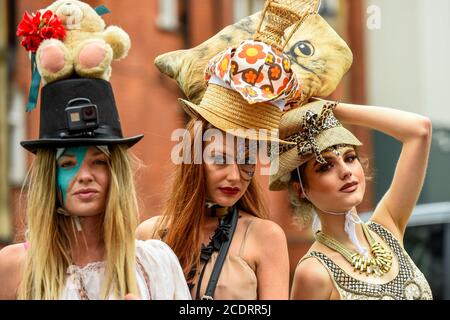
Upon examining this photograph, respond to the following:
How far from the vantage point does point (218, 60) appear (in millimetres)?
3344

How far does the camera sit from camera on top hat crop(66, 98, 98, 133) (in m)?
3.04

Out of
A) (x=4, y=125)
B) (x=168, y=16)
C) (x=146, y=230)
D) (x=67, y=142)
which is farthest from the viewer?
(x=168, y=16)

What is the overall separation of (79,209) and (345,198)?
36.4 inches

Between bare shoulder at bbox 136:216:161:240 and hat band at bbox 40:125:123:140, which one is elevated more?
hat band at bbox 40:125:123:140

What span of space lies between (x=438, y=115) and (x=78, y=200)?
26.1 ft

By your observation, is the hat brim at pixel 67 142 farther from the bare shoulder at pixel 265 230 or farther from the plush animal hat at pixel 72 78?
the bare shoulder at pixel 265 230

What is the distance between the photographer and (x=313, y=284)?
3318mm

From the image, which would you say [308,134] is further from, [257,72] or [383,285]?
[383,285]

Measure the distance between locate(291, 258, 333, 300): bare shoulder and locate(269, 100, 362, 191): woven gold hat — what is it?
36 centimetres

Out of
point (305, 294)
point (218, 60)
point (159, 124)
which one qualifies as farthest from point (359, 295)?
point (159, 124)

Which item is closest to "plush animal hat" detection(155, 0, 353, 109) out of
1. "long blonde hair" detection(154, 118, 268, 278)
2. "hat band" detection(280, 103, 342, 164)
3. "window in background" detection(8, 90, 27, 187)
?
"hat band" detection(280, 103, 342, 164)

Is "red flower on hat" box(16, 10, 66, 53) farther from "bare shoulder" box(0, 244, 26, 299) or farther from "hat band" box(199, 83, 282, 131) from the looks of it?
"bare shoulder" box(0, 244, 26, 299)

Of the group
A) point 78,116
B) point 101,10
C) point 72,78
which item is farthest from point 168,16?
point 78,116
